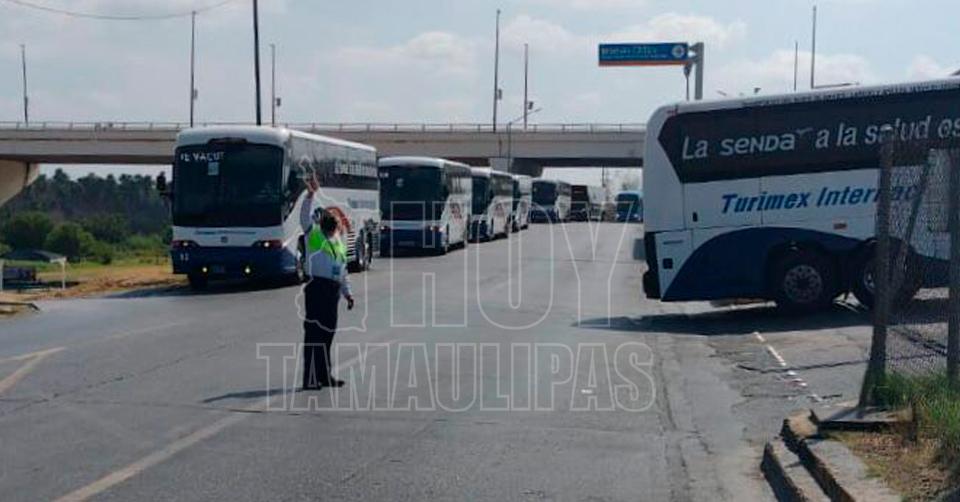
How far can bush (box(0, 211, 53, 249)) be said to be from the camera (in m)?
72.1

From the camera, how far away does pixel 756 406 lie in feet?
40.7

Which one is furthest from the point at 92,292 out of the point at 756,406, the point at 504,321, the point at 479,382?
the point at 756,406

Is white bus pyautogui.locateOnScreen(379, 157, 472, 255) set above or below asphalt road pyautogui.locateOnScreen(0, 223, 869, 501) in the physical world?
above

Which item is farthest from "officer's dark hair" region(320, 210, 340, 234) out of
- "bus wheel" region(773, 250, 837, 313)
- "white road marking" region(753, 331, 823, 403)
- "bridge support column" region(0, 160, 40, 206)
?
"bridge support column" region(0, 160, 40, 206)

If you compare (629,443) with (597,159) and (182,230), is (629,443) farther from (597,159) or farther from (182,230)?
(597,159)

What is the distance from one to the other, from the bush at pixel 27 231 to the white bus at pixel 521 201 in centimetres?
2564

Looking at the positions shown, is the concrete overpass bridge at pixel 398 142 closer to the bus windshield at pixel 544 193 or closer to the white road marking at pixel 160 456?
the bus windshield at pixel 544 193

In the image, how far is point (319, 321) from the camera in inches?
512

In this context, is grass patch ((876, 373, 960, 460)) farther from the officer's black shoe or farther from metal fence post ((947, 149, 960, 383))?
the officer's black shoe

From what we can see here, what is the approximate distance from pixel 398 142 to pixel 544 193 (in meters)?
9.40

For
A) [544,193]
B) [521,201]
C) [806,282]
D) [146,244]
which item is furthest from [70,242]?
[806,282]

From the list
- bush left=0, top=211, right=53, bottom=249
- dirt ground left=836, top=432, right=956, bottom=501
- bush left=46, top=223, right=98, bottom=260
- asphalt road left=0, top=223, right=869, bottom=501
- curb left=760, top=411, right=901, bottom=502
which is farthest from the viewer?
bush left=0, top=211, right=53, bottom=249

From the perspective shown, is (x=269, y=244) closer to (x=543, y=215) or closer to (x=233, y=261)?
(x=233, y=261)

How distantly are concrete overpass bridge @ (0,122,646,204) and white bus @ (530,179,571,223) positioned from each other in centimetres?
295
